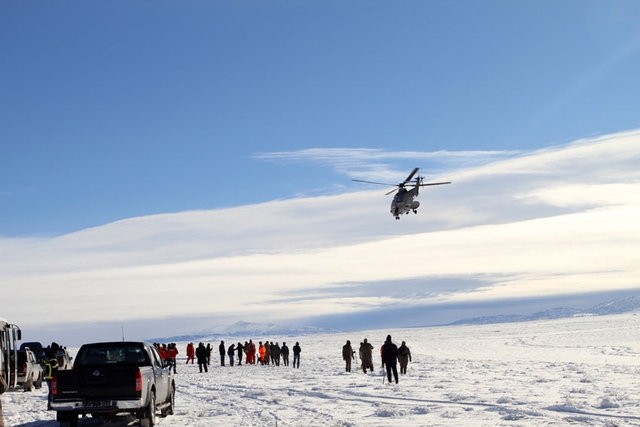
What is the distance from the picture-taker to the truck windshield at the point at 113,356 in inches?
655

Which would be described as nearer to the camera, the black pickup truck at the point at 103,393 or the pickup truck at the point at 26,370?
the black pickup truck at the point at 103,393

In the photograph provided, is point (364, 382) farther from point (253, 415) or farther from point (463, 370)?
point (253, 415)

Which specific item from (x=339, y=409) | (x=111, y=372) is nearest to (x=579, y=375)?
(x=339, y=409)

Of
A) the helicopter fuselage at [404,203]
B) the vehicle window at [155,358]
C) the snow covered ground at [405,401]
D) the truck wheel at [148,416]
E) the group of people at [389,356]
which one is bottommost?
the snow covered ground at [405,401]

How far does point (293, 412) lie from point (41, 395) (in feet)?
39.7

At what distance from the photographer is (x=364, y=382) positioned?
29344mm

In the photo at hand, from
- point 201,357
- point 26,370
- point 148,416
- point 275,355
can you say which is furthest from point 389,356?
point 275,355

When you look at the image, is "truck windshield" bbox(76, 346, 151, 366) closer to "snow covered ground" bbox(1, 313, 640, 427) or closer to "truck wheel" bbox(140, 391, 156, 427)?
"truck wheel" bbox(140, 391, 156, 427)

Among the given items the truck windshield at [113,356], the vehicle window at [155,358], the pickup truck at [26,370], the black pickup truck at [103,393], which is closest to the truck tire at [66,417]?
the black pickup truck at [103,393]

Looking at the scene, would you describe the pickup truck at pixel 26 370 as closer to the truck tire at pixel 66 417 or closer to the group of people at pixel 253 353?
the group of people at pixel 253 353

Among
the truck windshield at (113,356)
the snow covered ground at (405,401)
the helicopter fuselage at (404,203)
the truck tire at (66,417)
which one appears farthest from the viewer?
the helicopter fuselage at (404,203)

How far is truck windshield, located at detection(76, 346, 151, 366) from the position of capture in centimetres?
1664

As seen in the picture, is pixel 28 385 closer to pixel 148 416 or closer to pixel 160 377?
pixel 160 377

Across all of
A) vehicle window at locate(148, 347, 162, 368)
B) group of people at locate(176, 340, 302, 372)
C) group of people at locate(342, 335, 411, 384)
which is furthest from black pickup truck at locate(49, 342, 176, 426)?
group of people at locate(176, 340, 302, 372)
